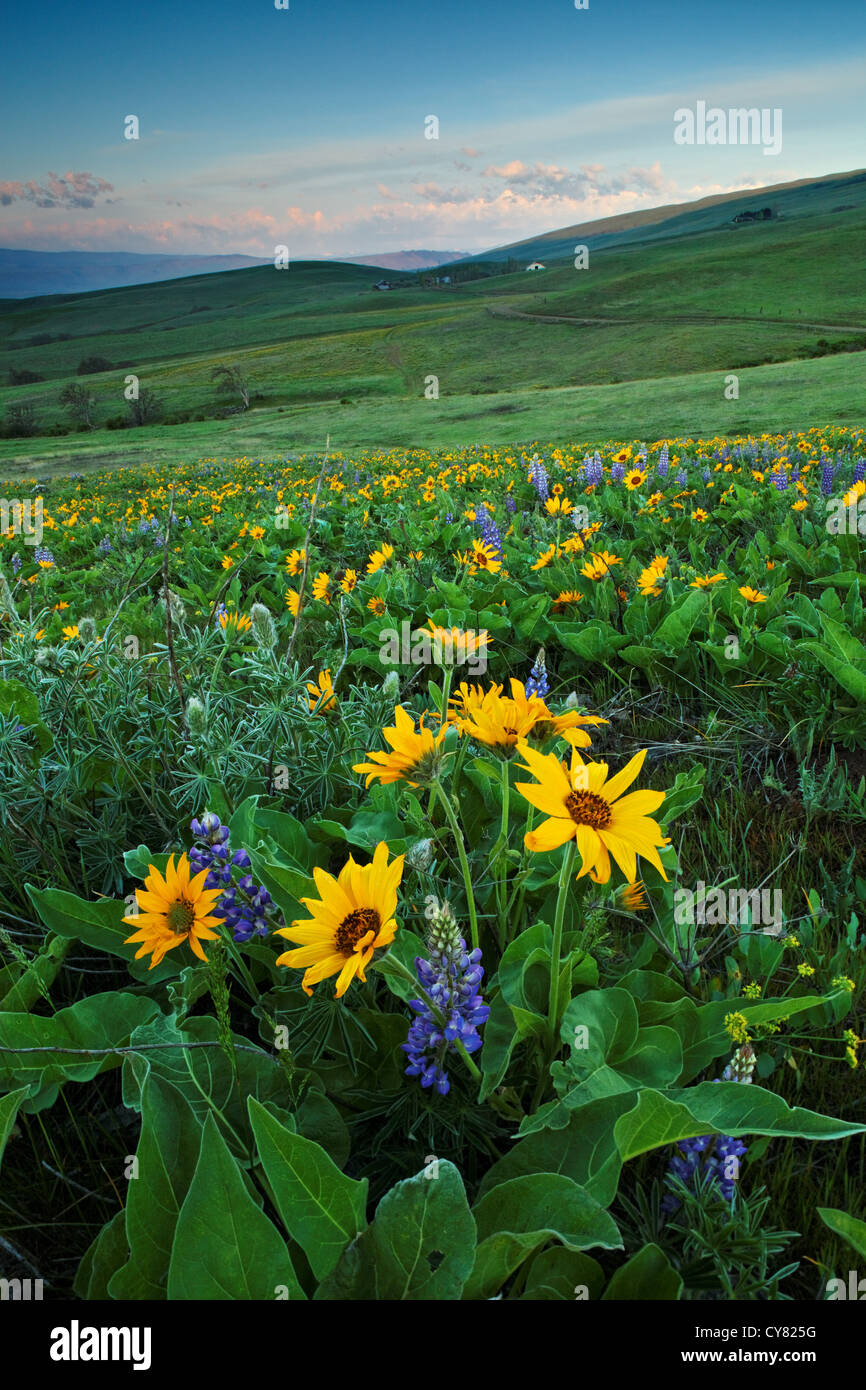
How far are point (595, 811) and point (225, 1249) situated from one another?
747mm

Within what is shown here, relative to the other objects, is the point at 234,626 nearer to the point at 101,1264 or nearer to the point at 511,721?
the point at 511,721

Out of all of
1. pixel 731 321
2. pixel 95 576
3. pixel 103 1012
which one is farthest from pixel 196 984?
pixel 731 321

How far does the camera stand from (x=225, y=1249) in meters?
0.95

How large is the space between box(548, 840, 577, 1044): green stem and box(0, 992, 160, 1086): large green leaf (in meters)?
0.73

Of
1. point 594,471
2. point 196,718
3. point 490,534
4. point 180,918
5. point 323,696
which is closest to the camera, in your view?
point 180,918

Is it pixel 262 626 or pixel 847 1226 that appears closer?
pixel 847 1226

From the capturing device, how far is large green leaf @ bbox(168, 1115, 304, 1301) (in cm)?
95

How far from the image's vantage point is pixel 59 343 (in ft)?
348

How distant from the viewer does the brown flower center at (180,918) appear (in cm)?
130

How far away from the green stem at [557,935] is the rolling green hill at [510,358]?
1624cm

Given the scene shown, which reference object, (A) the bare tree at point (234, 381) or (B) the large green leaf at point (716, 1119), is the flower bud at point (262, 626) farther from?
(A) the bare tree at point (234, 381)

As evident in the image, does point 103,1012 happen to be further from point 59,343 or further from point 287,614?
point 59,343

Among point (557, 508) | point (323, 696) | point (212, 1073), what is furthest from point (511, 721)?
point (557, 508)
